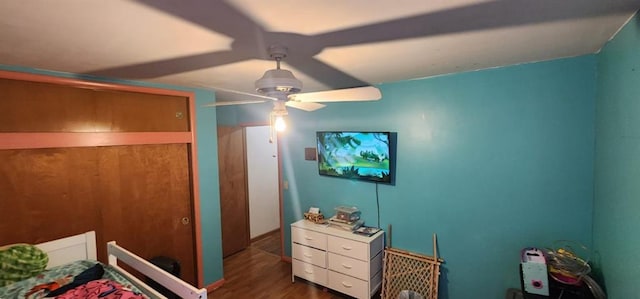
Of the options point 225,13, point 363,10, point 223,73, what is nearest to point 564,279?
point 363,10

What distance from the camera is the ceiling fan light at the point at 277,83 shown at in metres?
1.51

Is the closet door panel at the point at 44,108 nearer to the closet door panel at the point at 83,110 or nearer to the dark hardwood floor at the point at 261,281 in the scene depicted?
the closet door panel at the point at 83,110

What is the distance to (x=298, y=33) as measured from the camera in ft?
4.83

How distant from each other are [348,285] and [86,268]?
2295mm

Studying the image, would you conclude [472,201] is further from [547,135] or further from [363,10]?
[363,10]

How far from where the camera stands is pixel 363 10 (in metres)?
1.22

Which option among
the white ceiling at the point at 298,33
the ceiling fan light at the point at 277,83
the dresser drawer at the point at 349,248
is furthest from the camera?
the dresser drawer at the point at 349,248

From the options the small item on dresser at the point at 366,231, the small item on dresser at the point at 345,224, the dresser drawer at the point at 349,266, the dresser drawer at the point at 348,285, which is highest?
the small item on dresser at the point at 345,224

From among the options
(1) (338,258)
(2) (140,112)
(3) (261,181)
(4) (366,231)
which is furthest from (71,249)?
(3) (261,181)

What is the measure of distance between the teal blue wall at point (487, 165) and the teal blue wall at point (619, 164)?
145mm

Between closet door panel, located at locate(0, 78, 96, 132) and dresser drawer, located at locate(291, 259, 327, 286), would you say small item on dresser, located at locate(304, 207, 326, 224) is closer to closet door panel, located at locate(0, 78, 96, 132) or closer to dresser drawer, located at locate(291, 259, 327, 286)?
dresser drawer, located at locate(291, 259, 327, 286)

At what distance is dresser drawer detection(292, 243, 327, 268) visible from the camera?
320cm

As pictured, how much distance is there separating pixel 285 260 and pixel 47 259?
258 centimetres

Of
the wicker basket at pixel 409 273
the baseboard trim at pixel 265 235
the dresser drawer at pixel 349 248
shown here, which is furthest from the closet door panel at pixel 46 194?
the wicker basket at pixel 409 273
